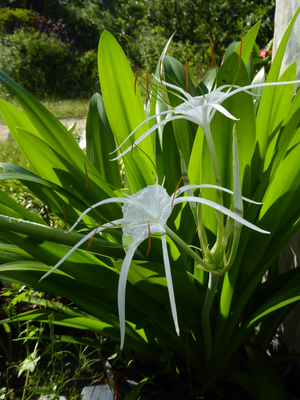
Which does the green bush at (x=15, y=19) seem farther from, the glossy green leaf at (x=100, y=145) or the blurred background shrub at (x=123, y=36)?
the glossy green leaf at (x=100, y=145)

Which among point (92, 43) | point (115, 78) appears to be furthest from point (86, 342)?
point (92, 43)

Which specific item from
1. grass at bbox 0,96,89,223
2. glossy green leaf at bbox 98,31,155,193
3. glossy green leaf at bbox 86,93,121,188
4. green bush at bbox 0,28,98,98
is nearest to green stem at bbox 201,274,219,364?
glossy green leaf at bbox 98,31,155,193

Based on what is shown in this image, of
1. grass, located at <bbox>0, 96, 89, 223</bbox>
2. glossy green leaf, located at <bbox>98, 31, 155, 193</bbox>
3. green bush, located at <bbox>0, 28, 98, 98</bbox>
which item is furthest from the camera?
green bush, located at <bbox>0, 28, 98, 98</bbox>

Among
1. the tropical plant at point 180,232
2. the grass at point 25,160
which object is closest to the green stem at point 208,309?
the tropical plant at point 180,232

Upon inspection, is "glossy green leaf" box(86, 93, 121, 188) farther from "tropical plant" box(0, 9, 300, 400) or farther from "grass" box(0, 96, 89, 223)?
"grass" box(0, 96, 89, 223)

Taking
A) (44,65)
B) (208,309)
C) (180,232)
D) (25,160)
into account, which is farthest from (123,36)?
(208,309)

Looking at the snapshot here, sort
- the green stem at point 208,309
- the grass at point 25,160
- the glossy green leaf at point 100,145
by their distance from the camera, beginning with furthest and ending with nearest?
the grass at point 25,160 < the glossy green leaf at point 100,145 < the green stem at point 208,309

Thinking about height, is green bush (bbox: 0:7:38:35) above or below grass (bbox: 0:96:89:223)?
above

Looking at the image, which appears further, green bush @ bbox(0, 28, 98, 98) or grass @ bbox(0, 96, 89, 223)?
green bush @ bbox(0, 28, 98, 98)
